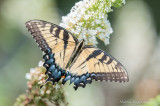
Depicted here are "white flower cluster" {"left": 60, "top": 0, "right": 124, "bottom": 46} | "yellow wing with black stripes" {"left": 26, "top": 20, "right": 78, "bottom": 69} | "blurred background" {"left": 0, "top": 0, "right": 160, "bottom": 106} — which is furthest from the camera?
"blurred background" {"left": 0, "top": 0, "right": 160, "bottom": 106}

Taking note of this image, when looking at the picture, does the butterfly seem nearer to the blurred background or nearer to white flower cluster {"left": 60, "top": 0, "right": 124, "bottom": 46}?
white flower cluster {"left": 60, "top": 0, "right": 124, "bottom": 46}

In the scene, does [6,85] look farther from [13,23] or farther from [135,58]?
[135,58]

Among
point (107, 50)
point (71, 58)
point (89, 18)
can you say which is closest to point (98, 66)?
point (71, 58)

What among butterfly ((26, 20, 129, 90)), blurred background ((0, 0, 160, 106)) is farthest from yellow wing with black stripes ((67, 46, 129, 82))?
blurred background ((0, 0, 160, 106))

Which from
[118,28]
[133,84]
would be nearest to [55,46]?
[133,84]

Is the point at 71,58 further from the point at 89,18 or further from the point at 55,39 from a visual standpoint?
the point at 89,18

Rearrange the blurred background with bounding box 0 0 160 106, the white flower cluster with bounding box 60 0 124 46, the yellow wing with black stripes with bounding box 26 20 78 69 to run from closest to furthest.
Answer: the white flower cluster with bounding box 60 0 124 46, the yellow wing with black stripes with bounding box 26 20 78 69, the blurred background with bounding box 0 0 160 106

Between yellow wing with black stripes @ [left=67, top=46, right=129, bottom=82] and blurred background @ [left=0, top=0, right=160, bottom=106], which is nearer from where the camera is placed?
yellow wing with black stripes @ [left=67, top=46, right=129, bottom=82]
